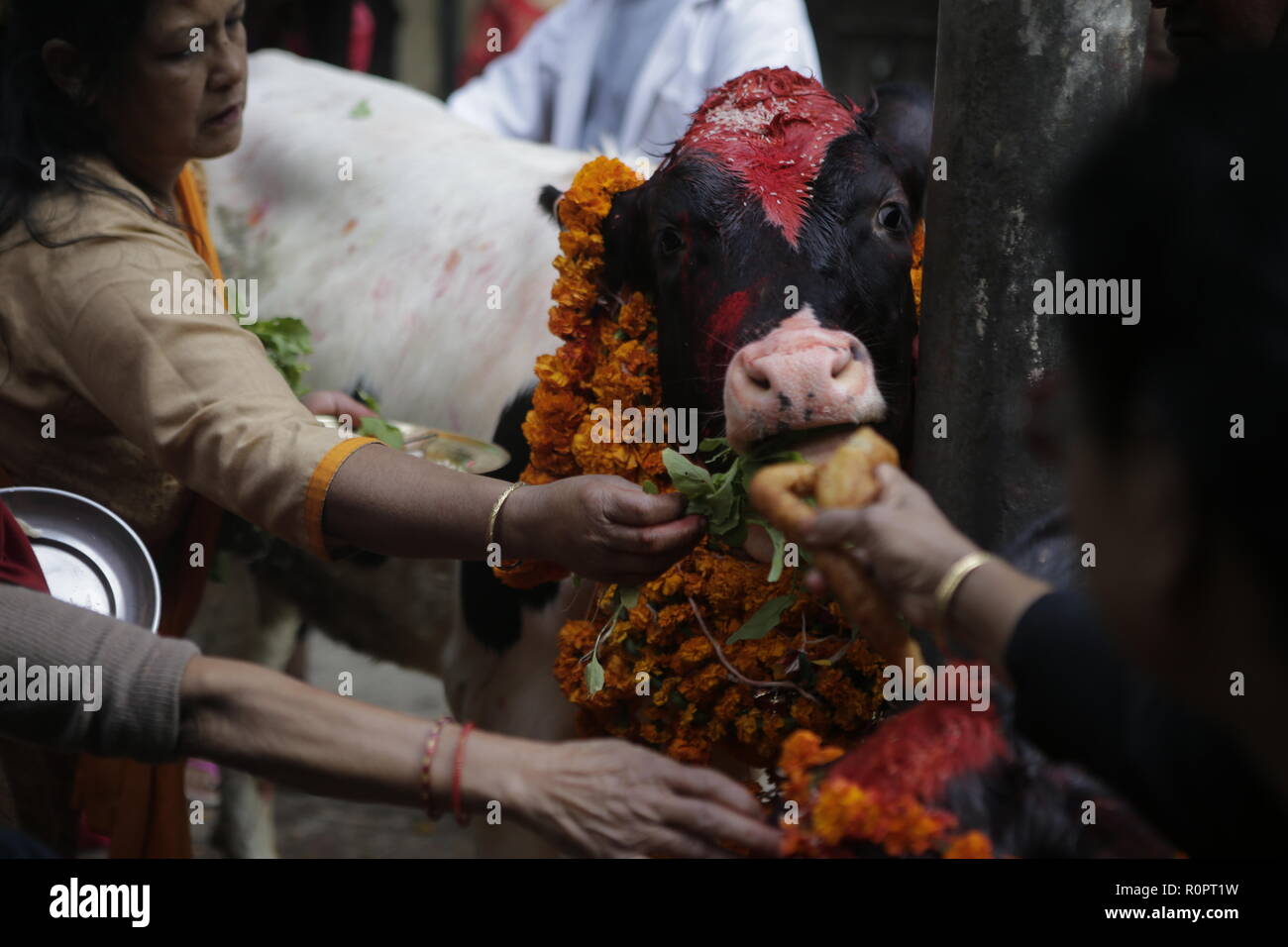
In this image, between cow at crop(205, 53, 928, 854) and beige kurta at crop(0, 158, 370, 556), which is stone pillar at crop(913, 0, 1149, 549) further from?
beige kurta at crop(0, 158, 370, 556)

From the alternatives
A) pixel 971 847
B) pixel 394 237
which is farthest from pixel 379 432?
pixel 971 847

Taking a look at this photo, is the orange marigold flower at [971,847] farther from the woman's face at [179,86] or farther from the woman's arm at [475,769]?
the woman's face at [179,86]

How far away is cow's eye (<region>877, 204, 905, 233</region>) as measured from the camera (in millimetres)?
2441

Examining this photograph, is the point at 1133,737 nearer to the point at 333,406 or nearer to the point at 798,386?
the point at 798,386

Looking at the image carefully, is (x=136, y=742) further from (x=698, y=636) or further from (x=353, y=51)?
(x=353, y=51)

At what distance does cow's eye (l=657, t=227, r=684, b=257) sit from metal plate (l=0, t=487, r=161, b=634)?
1062 mm

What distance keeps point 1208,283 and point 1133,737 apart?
55 cm

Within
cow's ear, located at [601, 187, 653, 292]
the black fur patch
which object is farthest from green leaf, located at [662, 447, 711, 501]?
the black fur patch

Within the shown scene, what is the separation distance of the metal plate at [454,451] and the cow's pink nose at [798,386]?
2.27 feet

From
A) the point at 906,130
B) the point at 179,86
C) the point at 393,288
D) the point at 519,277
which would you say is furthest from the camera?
the point at 393,288

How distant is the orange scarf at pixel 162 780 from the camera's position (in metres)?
2.87

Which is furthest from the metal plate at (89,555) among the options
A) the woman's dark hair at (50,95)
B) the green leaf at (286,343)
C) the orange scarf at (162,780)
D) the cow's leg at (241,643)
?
the cow's leg at (241,643)

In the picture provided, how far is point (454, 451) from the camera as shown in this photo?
277 centimetres
